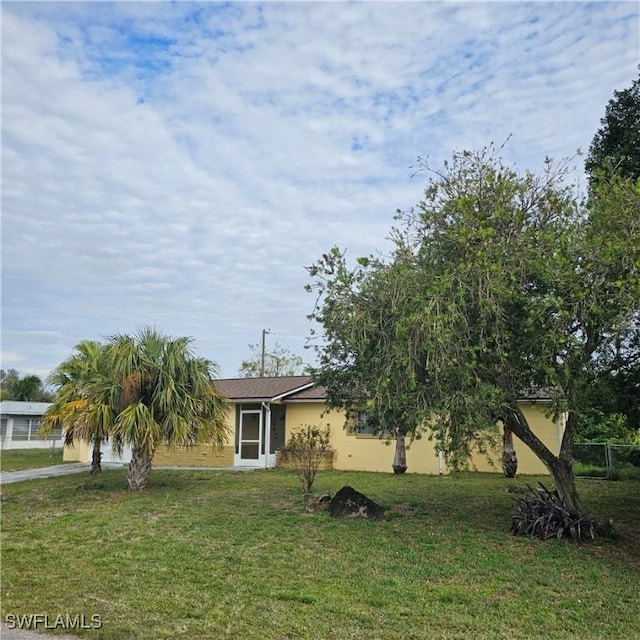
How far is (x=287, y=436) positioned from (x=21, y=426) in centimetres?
2408

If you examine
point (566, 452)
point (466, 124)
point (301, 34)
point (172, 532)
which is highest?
point (301, 34)

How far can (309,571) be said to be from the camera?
7.11 m

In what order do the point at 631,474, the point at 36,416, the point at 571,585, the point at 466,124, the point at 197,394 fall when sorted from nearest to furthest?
the point at 571,585
the point at 466,124
the point at 197,394
the point at 631,474
the point at 36,416

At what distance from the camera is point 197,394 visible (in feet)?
46.2

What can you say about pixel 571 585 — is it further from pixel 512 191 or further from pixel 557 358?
pixel 512 191

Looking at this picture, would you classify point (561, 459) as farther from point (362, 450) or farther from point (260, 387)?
point (260, 387)

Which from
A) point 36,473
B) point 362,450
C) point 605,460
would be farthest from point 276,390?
point 605,460

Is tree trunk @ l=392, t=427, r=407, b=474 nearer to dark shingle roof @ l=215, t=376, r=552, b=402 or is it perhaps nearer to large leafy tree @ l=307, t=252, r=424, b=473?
dark shingle roof @ l=215, t=376, r=552, b=402

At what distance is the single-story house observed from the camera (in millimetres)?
19531

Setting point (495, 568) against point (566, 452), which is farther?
point (566, 452)

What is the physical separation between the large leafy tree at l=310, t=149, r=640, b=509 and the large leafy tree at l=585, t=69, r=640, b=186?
2560mm

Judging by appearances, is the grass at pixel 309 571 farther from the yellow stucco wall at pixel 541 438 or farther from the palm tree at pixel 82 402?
the yellow stucco wall at pixel 541 438

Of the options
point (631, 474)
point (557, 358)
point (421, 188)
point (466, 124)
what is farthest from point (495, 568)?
point (631, 474)

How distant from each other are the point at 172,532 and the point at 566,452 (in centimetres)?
669
